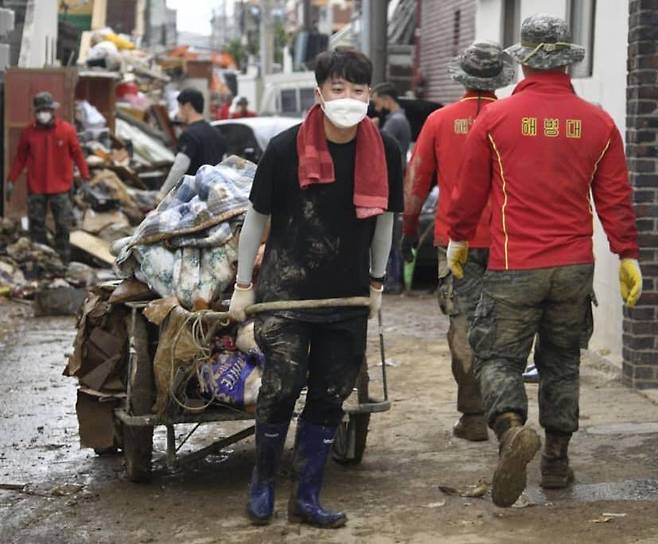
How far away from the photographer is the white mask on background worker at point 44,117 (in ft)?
50.5

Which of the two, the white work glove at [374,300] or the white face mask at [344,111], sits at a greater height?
the white face mask at [344,111]

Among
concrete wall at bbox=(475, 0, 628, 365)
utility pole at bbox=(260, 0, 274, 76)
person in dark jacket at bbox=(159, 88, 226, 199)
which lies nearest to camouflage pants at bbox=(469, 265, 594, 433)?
concrete wall at bbox=(475, 0, 628, 365)

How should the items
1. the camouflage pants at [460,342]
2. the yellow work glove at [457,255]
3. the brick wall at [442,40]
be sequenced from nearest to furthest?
the yellow work glove at [457,255] < the camouflage pants at [460,342] < the brick wall at [442,40]

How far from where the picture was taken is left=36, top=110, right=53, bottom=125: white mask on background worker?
15.4m

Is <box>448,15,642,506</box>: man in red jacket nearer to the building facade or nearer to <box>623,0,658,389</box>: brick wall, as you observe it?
<box>623,0,658,389</box>: brick wall

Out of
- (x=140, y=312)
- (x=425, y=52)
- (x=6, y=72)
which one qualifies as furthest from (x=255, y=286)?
(x=425, y=52)

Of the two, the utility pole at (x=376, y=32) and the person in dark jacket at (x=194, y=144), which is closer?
the person in dark jacket at (x=194, y=144)

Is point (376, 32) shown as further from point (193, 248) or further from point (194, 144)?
point (193, 248)

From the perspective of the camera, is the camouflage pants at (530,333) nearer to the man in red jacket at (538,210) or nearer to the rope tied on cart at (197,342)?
the man in red jacket at (538,210)

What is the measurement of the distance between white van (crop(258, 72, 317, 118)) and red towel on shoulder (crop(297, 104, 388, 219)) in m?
27.0

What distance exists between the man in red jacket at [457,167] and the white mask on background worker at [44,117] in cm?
880

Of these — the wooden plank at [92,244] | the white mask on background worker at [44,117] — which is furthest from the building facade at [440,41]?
the white mask on background worker at [44,117]

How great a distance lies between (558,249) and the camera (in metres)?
5.80

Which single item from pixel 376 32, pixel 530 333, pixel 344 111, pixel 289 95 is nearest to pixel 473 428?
pixel 530 333
